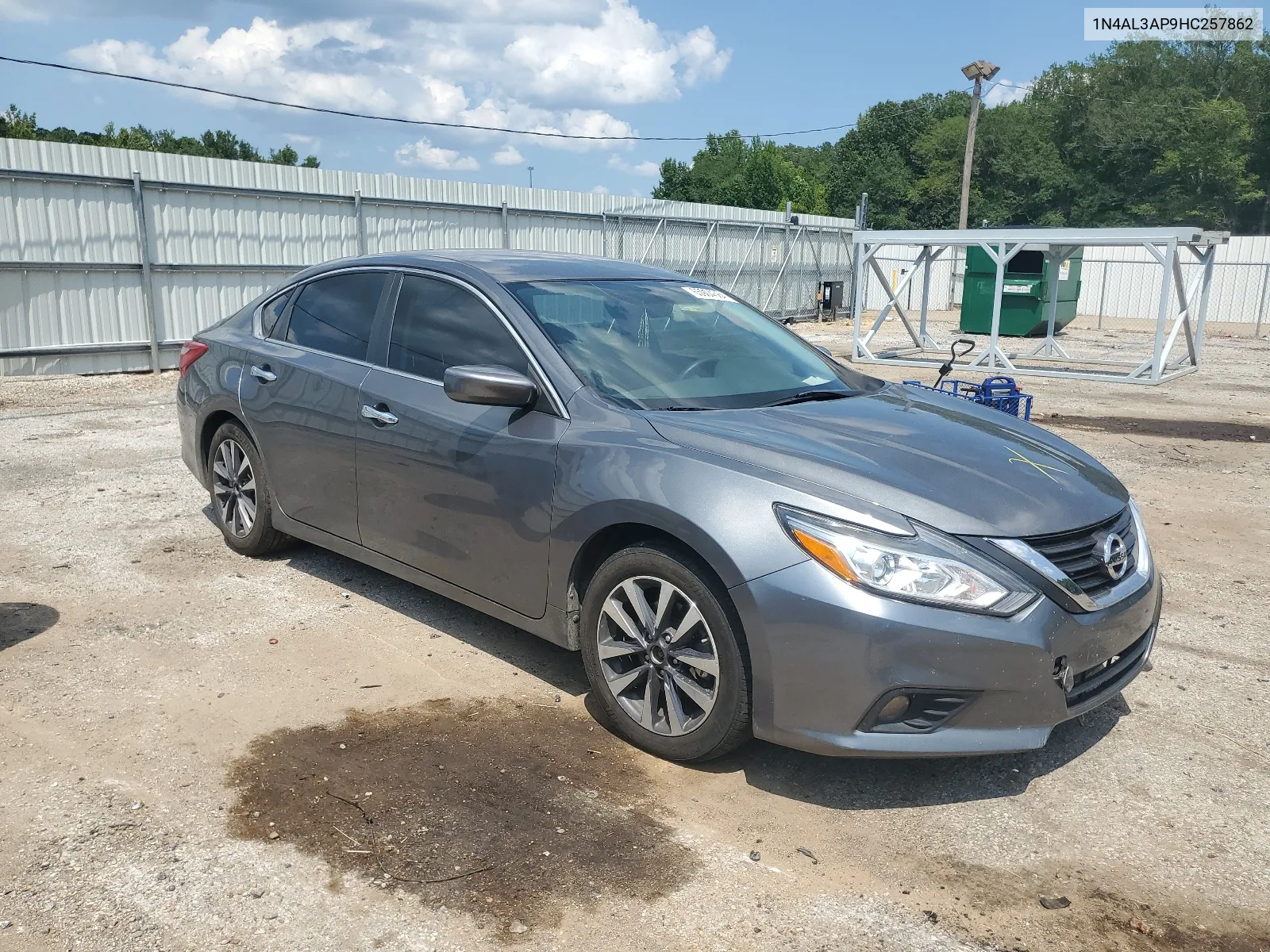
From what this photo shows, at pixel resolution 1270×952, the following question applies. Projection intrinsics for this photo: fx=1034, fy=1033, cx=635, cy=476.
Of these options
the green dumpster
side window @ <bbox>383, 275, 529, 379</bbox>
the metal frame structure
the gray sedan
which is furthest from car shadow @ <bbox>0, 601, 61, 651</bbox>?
the green dumpster

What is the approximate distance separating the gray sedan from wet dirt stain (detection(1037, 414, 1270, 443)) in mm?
7638

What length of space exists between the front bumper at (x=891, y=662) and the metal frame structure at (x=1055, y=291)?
13.0 m

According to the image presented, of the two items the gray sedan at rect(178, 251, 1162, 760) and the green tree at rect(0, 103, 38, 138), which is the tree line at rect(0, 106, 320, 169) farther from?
the gray sedan at rect(178, 251, 1162, 760)

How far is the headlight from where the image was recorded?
3.01 meters

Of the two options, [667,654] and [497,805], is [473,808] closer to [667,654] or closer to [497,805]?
[497,805]

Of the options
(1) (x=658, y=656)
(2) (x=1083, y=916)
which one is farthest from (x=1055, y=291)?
(2) (x=1083, y=916)

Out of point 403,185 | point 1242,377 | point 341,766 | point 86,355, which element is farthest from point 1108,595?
point 403,185

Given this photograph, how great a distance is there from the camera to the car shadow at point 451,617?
4414 millimetres

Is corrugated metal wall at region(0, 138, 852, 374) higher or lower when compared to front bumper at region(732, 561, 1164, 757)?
higher

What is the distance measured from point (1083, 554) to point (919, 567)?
64 cm

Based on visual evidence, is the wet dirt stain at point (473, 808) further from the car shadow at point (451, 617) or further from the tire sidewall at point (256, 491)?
the tire sidewall at point (256, 491)

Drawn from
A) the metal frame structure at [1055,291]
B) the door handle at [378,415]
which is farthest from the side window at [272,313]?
the metal frame structure at [1055,291]

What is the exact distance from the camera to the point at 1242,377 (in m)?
17.1

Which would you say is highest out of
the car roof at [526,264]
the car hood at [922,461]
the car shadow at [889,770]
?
the car roof at [526,264]
